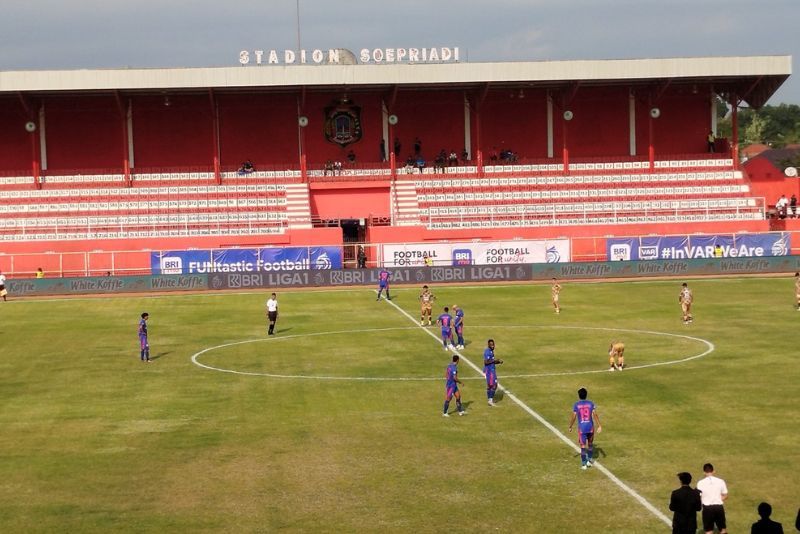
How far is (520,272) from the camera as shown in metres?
73.2

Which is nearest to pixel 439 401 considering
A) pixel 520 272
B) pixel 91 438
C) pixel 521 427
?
pixel 521 427

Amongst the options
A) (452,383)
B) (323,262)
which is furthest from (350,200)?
(452,383)

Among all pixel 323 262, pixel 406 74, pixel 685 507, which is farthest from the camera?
pixel 406 74

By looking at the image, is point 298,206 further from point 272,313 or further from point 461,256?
point 272,313

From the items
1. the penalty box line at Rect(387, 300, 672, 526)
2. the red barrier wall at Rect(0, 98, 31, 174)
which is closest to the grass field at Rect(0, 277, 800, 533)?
the penalty box line at Rect(387, 300, 672, 526)

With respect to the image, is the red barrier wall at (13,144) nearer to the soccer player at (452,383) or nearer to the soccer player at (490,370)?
the soccer player at (490,370)

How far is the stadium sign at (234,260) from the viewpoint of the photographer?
73.7 m

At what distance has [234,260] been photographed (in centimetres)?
7388

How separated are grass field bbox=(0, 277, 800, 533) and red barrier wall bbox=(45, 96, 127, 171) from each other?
38.5 m

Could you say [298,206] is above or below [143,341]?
above

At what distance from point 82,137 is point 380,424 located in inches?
2662

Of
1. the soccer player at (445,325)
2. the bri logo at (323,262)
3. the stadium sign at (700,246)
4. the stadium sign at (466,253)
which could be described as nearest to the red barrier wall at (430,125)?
the stadium sign at (466,253)

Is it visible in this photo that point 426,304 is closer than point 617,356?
No

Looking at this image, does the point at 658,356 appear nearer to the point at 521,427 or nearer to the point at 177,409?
the point at 521,427
